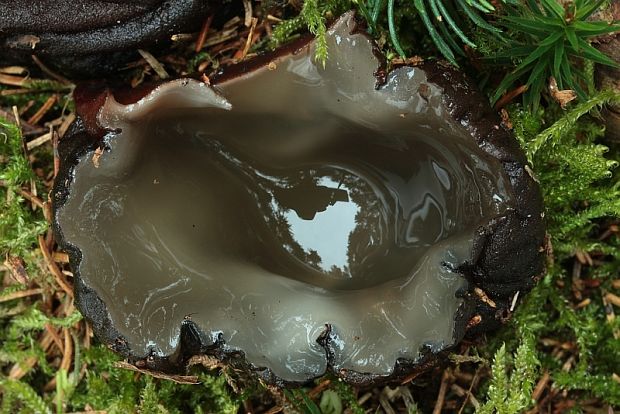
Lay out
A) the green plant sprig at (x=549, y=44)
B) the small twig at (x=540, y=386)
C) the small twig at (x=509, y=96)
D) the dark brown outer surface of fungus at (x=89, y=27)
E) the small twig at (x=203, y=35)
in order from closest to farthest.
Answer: the green plant sprig at (x=549, y=44) < the dark brown outer surface of fungus at (x=89, y=27) < the small twig at (x=509, y=96) < the small twig at (x=203, y=35) < the small twig at (x=540, y=386)

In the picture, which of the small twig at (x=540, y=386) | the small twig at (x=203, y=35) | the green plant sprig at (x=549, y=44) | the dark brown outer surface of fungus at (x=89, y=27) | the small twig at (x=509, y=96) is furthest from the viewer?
the small twig at (x=540, y=386)

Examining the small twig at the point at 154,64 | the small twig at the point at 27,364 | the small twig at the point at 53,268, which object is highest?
the small twig at the point at 154,64

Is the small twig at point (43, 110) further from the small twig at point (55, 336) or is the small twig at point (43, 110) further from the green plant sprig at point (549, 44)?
the green plant sprig at point (549, 44)

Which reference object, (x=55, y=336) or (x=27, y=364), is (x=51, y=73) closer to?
(x=55, y=336)

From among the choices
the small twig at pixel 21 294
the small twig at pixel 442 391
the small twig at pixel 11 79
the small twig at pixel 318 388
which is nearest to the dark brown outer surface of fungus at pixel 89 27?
the small twig at pixel 11 79

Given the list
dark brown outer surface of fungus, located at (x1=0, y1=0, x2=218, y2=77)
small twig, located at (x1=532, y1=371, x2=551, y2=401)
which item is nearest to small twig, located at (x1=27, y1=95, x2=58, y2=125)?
dark brown outer surface of fungus, located at (x1=0, y1=0, x2=218, y2=77)

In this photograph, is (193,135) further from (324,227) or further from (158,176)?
(324,227)

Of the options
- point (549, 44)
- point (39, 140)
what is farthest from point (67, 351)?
point (549, 44)
